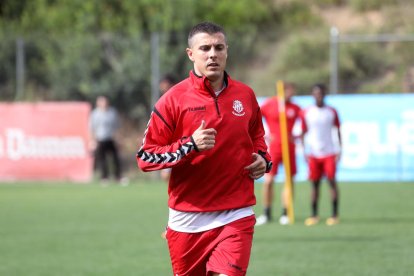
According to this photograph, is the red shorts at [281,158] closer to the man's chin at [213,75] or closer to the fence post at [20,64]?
the man's chin at [213,75]

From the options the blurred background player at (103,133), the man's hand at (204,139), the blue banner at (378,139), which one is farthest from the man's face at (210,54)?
the blurred background player at (103,133)

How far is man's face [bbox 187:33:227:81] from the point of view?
22.5ft

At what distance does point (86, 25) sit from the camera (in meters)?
38.5

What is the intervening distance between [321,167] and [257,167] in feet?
33.0

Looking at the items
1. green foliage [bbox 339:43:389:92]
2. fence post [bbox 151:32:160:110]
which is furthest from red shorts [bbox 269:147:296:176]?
green foliage [bbox 339:43:389:92]

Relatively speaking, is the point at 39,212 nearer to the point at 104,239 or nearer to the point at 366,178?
the point at 104,239

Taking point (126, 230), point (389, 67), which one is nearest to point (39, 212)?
point (126, 230)

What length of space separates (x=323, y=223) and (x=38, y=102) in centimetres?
1482

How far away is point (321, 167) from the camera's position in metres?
16.9

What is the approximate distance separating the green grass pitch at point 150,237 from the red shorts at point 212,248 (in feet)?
12.7

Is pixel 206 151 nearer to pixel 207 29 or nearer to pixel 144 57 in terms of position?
pixel 207 29

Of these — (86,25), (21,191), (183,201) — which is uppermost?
(86,25)

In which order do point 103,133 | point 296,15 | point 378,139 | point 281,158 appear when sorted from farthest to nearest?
point 296,15 → point 103,133 → point 378,139 → point 281,158

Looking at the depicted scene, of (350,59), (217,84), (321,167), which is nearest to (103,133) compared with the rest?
(350,59)
